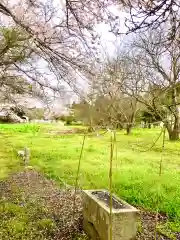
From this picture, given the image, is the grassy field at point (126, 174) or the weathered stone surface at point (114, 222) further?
the grassy field at point (126, 174)

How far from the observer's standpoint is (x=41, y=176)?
9750 mm

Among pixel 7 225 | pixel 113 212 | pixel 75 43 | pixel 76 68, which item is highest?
pixel 75 43

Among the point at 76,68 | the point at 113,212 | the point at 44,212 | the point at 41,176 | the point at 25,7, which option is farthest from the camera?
the point at 41,176

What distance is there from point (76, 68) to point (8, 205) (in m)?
3.22

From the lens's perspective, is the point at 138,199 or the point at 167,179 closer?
the point at 138,199

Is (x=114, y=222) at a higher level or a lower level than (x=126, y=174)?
higher

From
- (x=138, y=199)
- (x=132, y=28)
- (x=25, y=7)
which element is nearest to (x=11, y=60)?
(x=25, y=7)

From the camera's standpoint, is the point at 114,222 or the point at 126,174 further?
the point at 126,174

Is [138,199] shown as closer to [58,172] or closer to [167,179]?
[167,179]

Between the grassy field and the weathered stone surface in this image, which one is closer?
the weathered stone surface

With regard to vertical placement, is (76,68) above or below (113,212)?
above

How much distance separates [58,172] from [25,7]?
5220mm

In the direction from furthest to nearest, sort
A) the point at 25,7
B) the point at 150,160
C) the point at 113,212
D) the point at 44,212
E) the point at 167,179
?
the point at 150,160 → the point at 167,179 → the point at 25,7 → the point at 44,212 → the point at 113,212

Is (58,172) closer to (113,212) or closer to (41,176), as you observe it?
(41,176)
